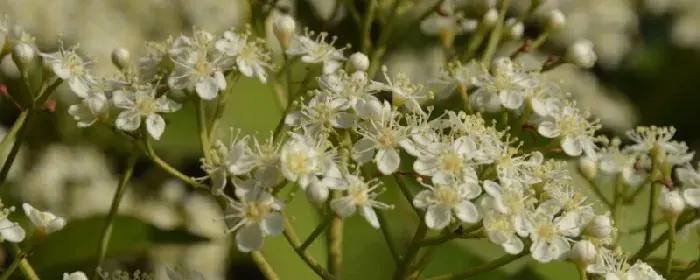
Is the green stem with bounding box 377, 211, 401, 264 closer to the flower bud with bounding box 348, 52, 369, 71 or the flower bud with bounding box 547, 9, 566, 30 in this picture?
the flower bud with bounding box 348, 52, 369, 71

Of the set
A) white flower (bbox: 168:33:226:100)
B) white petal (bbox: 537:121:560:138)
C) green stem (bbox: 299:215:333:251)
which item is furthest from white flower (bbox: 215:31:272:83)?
white petal (bbox: 537:121:560:138)

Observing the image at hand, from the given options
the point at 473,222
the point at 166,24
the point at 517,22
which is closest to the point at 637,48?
the point at 517,22

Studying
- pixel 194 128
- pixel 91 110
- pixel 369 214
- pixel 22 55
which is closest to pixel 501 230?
pixel 369 214

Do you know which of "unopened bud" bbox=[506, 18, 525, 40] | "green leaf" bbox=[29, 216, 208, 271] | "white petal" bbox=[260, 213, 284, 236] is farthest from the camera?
"unopened bud" bbox=[506, 18, 525, 40]

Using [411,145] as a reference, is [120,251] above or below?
below

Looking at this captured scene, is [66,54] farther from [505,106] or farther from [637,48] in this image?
[637,48]

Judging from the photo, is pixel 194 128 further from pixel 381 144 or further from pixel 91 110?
pixel 381 144

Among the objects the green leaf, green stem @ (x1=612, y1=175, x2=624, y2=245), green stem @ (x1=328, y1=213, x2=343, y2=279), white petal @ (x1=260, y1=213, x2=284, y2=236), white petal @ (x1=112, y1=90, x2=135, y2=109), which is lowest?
the green leaf
